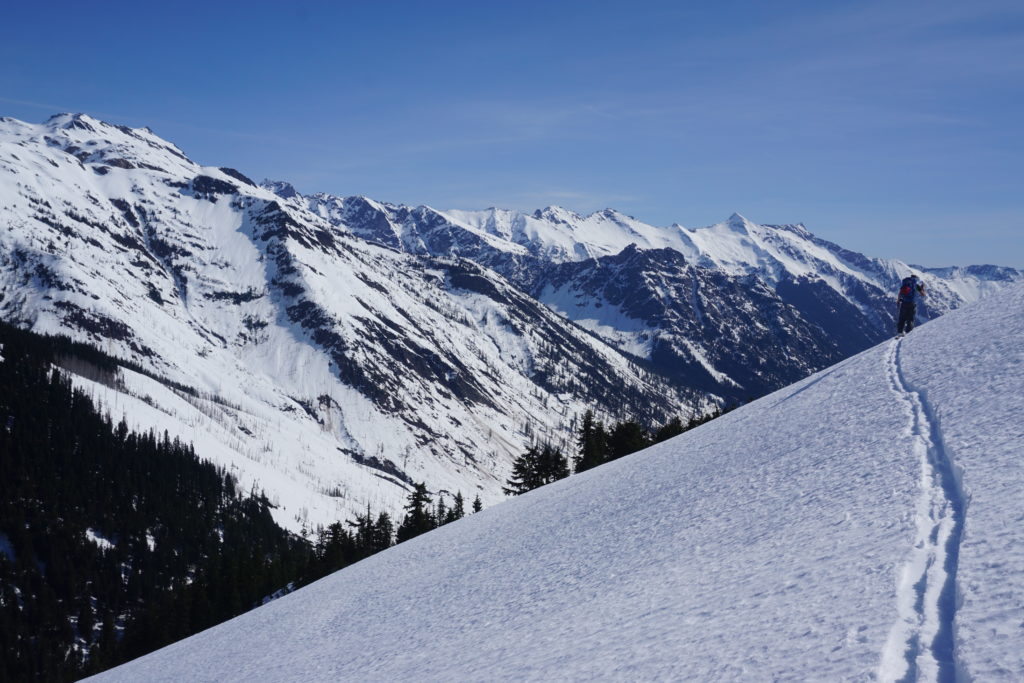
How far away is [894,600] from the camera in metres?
8.55

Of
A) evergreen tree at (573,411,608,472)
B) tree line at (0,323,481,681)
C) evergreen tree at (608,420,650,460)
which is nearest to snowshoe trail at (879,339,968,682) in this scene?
evergreen tree at (573,411,608,472)

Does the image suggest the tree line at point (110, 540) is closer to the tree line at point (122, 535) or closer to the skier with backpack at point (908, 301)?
the tree line at point (122, 535)

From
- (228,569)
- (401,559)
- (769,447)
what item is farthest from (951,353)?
(228,569)

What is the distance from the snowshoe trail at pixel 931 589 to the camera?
7070 millimetres

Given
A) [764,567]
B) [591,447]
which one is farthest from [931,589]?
[591,447]

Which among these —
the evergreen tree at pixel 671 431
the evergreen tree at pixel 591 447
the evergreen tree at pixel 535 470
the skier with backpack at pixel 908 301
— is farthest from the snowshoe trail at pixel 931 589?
the evergreen tree at pixel 535 470

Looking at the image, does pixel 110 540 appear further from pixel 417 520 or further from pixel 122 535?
pixel 417 520

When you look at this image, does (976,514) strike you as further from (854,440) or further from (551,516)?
(551,516)

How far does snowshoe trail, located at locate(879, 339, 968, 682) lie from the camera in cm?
707

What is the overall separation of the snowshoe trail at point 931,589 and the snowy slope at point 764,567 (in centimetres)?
3

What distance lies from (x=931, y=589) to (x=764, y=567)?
11.4 feet

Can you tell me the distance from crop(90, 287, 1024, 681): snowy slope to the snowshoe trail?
0.03 metres

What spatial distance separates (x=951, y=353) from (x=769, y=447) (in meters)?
7.95

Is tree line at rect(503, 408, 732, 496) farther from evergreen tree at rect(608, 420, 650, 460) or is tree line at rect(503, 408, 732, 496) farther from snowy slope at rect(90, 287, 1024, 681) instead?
snowy slope at rect(90, 287, 1024, 681)
